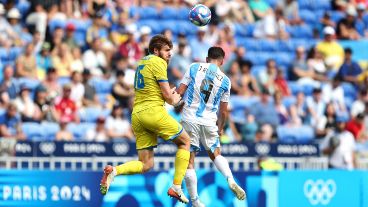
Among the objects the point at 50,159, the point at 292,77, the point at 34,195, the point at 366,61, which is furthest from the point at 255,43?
the point at 34,195

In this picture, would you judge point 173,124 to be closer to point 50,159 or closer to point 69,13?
point 50,159

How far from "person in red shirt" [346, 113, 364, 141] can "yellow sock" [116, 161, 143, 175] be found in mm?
10339

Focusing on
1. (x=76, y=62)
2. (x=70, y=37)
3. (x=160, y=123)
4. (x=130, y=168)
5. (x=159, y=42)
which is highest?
(x=70, y=37)

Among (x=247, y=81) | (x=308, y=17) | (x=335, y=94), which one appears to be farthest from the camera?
(x=308, y=17)

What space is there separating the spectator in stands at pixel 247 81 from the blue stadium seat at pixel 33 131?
5163 mm

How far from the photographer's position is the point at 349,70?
28.4 meters

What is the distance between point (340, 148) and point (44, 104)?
5.71m

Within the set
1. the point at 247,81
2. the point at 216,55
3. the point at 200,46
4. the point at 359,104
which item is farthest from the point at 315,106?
the point at 216,55

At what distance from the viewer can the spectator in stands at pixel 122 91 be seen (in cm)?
2420

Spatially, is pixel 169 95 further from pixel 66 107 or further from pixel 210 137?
pixel 66 107

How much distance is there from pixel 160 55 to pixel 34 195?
3029 millimetres

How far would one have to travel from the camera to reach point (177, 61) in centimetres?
2520

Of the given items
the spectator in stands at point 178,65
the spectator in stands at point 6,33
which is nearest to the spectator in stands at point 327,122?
the spectator in stands at point 178,65

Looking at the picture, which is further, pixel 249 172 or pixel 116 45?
pixel 116 45
